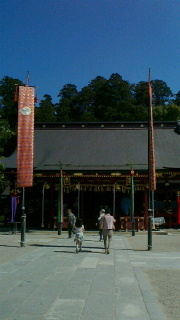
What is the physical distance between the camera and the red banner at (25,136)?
51.9 feet

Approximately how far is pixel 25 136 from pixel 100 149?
11812mm

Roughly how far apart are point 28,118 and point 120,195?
39.0 feet

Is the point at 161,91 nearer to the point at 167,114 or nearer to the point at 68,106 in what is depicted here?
the point at 68,106

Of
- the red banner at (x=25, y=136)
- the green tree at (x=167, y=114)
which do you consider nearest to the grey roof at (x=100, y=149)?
the red banner at (x=25, y=136)

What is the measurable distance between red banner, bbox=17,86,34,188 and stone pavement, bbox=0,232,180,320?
3507mm

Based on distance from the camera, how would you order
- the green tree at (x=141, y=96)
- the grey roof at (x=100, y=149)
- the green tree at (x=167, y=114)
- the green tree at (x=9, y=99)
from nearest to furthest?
the grey roof at (x=100, y=149) → the green tree at (x=167, y=114) → the green tree at (x=9, y=99) → the green tree at (x=141, y=96)

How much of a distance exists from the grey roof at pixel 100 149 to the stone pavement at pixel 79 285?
37.8ft

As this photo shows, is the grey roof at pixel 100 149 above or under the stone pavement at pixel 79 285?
above

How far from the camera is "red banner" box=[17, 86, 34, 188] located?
1581cm

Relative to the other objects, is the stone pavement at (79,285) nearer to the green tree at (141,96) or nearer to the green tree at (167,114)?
the green tree at (167,114)

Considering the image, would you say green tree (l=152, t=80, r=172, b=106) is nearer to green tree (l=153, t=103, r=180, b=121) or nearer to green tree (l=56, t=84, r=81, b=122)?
green tree (l=56, t=84, r=81, b=122)

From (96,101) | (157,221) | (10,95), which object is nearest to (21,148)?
(157,221)

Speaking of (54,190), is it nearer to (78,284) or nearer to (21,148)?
(21,148)

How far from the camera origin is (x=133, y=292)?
713cm
